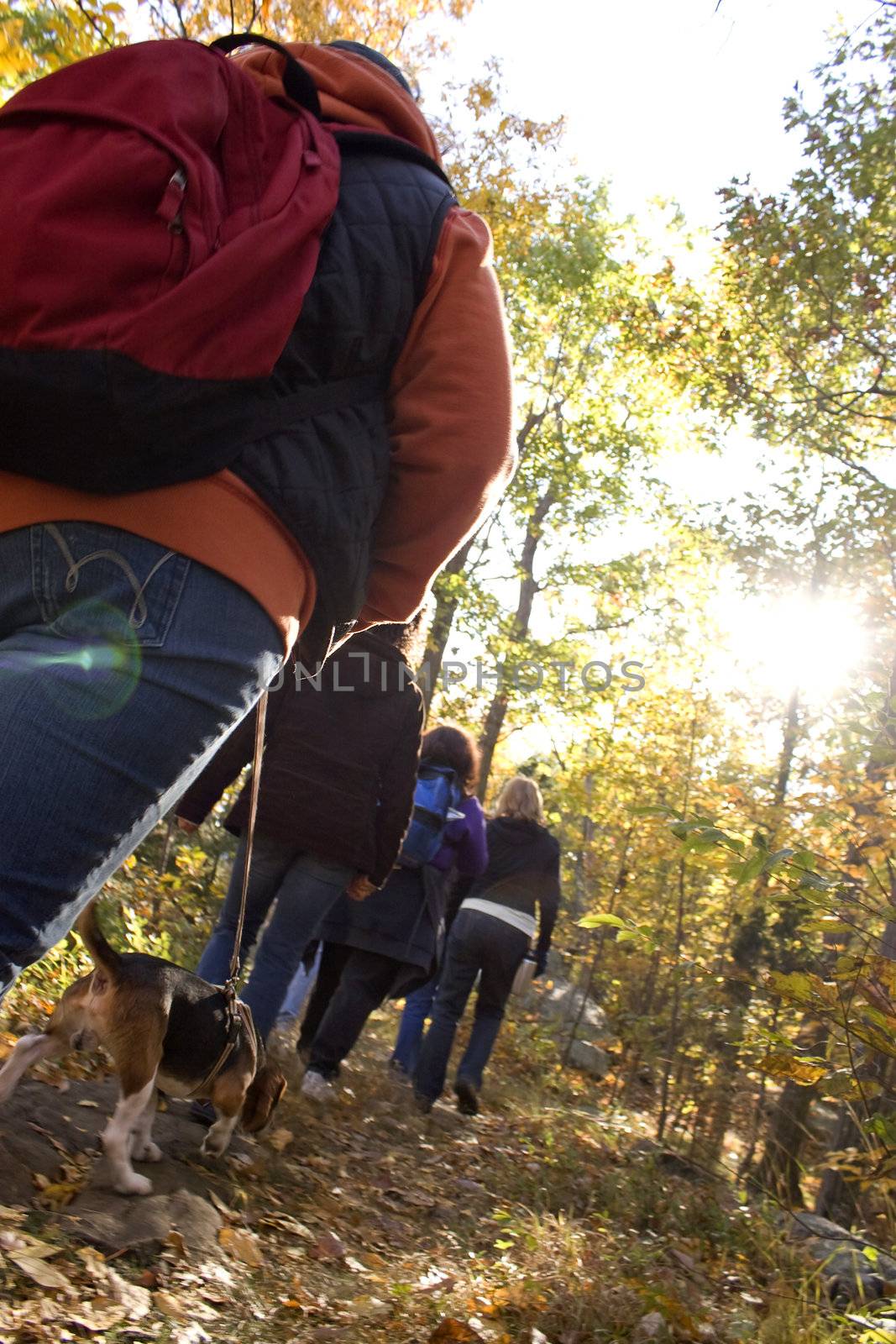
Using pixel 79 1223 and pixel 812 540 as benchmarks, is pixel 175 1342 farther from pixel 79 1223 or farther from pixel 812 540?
pixel 812 540

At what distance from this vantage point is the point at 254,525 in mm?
1461

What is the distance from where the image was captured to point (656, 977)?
18078 millimetres

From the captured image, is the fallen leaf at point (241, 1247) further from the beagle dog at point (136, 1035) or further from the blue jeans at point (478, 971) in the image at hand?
the blue jeans at point (478, 971)

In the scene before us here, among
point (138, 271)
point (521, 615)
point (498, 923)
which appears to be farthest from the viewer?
point (521, 615)

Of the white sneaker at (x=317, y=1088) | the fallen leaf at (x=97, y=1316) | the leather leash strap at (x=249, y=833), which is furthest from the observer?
the white sneaker at (x=317, y=1088)

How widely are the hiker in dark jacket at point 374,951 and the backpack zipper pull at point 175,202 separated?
17.8 ft

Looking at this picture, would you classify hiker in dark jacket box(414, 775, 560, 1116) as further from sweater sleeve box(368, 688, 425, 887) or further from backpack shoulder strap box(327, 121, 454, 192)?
backpack shoulder strap box(327, 121, 454, 192)

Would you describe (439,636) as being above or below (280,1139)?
above

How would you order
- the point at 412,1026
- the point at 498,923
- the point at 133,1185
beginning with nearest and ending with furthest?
the point at 133,1185 < the point at 498,923 < the point at 412,1026

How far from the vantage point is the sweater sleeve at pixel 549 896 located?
8.16 meters

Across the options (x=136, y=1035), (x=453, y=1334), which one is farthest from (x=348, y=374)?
(x=453, y=1334)

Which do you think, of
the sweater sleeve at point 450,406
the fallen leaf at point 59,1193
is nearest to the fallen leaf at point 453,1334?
the fallen leaf at point 59,1193

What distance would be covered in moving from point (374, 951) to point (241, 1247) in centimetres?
270

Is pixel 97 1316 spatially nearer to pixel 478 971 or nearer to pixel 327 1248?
pixel 327 1248
